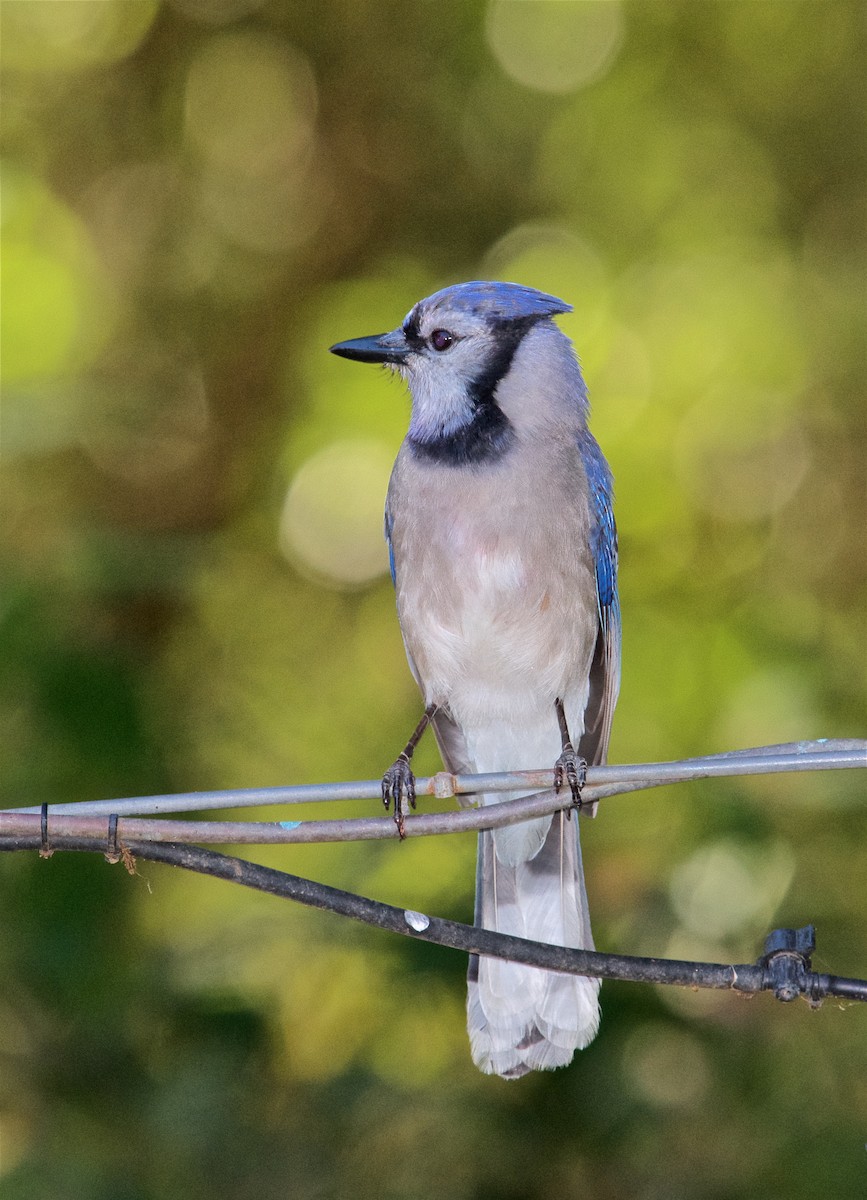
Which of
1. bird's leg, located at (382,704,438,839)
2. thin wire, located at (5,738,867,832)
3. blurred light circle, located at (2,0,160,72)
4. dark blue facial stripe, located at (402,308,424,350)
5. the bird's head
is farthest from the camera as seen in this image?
blurred light circle, located at (2,0,160,72)

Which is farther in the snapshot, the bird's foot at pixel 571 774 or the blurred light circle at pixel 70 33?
the blurred light circle at pixel 70 33

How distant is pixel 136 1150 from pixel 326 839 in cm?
202

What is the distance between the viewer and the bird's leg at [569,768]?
203cm

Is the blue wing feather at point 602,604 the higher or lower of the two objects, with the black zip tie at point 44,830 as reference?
higher

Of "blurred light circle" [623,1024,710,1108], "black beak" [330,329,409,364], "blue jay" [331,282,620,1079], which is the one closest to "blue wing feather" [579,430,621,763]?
"blue jay" [331,282,620,1079]

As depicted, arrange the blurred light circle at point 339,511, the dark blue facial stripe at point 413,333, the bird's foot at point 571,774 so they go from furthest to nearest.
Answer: the blurred light circle at point 339,511, the dark blue facial stripe at point 413,333, the bird's foot at point 571,774

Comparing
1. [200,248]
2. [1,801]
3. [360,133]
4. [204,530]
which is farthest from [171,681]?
[360,133]

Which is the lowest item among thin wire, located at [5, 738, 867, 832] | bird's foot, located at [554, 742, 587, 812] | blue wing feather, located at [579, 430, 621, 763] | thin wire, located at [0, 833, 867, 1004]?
thin wire, located at [0, 833, 867, 1004]

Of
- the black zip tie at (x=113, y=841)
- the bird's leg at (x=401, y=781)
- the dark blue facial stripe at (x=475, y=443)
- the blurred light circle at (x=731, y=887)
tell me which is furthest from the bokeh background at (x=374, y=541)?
the black zip tie at (x=113, y=841)

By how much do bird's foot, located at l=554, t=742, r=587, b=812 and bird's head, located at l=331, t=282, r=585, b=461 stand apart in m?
0.75

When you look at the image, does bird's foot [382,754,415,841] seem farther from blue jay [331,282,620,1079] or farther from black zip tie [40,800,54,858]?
black zip tie [40,800,54,858]

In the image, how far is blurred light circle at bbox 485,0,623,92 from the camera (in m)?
4.75

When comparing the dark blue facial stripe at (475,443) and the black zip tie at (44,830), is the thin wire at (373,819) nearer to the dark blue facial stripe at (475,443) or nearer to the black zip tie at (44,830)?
the black zip tie at (44,830)

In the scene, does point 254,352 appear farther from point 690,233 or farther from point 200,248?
point 690,233
